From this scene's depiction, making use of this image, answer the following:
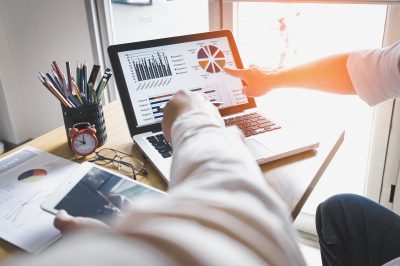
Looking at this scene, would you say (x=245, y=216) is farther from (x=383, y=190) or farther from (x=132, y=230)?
(x=383, y=190)

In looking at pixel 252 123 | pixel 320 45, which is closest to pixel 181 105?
pixel 252 123

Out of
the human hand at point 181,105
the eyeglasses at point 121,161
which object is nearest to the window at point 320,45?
the eyeglasses at point 121,161

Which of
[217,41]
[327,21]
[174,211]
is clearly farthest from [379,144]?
[174,211]

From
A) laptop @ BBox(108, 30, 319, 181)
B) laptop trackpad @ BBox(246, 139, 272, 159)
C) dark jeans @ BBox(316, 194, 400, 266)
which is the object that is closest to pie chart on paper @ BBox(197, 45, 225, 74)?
laptop @ BBox(108, 30, 319, 181)

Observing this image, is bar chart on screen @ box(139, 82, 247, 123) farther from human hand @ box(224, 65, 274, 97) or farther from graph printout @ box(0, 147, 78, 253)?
graph printout @ box(0, 147, 78, 253)

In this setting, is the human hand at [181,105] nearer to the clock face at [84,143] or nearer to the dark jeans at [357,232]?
the clock face at [84,143]

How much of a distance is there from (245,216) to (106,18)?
1.71 meters

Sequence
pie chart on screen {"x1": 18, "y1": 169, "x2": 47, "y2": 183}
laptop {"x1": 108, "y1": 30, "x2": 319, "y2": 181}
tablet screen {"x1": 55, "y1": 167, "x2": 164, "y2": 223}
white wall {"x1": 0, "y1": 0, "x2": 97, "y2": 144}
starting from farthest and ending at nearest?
white wall {"x1": 0, "y1": 0, "x2": 97, "y2": 144}, laptop {"x1": 108, "y1": 30, "x2": 319, "y2": 181}, pie chart on screen {"x1": 18, "y1": 169, "x2": 47, "y2": 183}, tablet screen {"x1": 55, "y1": 167, "x2": 164, "y2": 223}

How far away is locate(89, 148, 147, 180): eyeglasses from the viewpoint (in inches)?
34.5

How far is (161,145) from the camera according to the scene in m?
0.94

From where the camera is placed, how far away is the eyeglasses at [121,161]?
2.88 ft

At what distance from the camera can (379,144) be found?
136 cm

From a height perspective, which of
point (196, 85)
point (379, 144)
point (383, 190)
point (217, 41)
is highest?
point (217, 41)

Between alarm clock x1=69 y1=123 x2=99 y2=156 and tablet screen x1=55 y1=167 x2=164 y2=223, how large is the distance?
0.40ft
